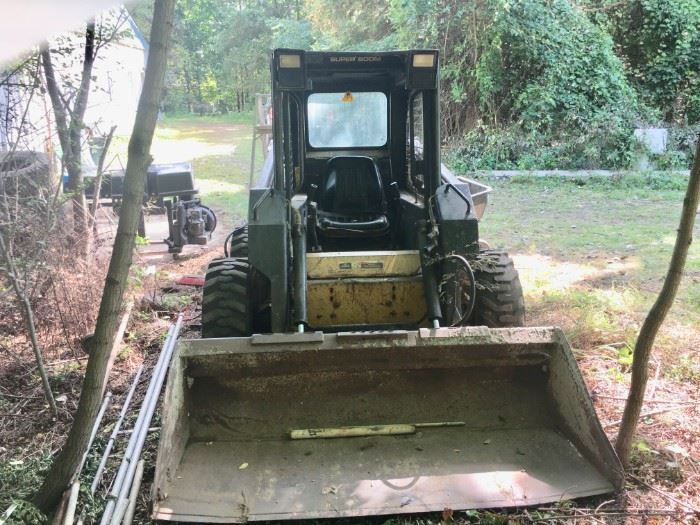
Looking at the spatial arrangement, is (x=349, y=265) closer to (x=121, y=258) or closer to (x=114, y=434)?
(x=114, y=434)

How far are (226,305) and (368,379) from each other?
1.11 metres

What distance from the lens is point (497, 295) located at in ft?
13.8

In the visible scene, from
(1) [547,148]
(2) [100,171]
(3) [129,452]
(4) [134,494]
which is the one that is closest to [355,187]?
(2) [100,171]

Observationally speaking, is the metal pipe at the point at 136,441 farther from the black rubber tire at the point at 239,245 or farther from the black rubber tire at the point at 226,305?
the black rubber tire at the point at 239,245

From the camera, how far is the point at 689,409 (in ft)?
12.6

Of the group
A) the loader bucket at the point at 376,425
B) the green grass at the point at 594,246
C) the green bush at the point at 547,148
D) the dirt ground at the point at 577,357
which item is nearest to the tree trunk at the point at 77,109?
the dirt ground at the point at 577,357

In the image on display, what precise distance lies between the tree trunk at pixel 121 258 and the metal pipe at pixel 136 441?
236 millimetres

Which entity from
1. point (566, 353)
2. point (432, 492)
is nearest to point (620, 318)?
point (566, 353)

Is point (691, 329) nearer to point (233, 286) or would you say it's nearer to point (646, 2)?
point (233, 286)

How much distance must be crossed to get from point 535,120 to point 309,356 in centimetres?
1259

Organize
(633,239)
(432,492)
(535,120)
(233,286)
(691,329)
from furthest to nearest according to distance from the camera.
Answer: (535,120)
(633,239)
(691,329)
(233,286)
(432,492)

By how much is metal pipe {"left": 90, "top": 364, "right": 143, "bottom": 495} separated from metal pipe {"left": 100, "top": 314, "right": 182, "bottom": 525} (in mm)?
92

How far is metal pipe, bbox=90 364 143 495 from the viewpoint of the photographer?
3210mm

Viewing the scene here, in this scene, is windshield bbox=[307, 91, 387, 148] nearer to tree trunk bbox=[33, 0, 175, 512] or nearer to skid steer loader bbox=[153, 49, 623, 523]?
skid steer loader bbox=[153, 49, 623, 523]
